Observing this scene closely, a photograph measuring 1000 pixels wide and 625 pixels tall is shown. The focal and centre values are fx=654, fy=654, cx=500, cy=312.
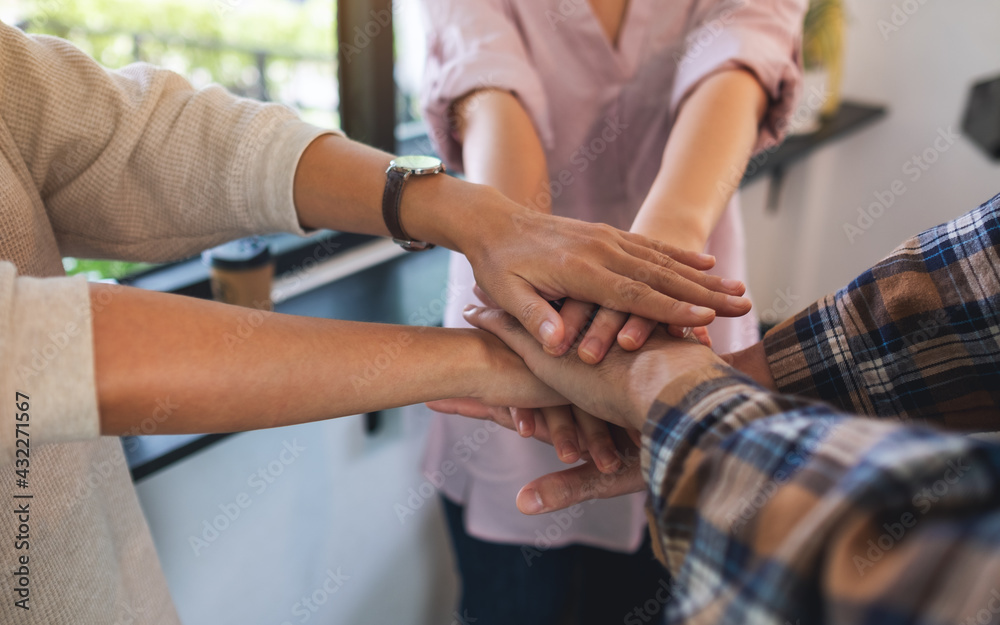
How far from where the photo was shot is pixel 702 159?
953 mm

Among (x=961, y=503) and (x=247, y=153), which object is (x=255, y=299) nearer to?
(x=247, y=153)

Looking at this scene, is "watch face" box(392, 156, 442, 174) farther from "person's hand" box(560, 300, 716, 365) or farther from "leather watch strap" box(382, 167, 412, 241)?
"person's hand" box(560, 300, 716, 365)

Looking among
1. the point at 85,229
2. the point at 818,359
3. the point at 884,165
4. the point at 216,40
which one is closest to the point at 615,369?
the point at 818,359

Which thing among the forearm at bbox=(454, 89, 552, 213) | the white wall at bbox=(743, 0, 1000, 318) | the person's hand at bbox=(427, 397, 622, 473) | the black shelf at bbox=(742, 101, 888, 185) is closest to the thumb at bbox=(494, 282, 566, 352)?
the person's hand at bbox=(427, 397, 622, 473)

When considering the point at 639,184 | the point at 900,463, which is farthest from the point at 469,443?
the point at 900,463

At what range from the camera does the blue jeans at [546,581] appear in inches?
52.4

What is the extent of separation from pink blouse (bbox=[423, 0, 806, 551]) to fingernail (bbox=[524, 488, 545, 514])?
38 cm

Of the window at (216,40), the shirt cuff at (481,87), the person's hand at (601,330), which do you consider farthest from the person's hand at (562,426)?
the window at (216,40)

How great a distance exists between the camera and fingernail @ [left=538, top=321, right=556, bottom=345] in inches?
28.9

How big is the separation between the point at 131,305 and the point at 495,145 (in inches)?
23.5

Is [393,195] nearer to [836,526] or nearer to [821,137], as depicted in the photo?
[836,526]

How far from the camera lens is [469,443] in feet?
3.84

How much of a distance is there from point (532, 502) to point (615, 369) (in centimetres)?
17

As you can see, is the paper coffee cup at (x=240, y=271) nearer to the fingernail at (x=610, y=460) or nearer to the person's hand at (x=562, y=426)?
the person's hand at (x=562, y=426)
